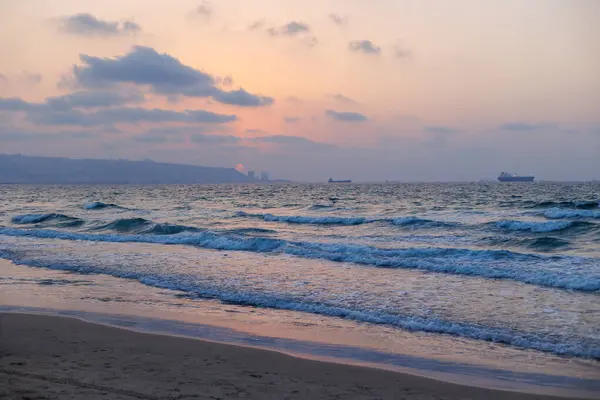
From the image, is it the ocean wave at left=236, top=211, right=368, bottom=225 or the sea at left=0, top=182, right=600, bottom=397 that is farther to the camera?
the ocean wave at left=236, top=211, right=368, bottom=225

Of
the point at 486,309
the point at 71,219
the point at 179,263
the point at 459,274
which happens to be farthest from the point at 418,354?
the point at 71,219

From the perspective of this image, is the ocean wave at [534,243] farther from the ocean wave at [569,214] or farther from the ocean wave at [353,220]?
the ocean wave at [569,214]

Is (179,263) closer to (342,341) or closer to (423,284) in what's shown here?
(423,284)

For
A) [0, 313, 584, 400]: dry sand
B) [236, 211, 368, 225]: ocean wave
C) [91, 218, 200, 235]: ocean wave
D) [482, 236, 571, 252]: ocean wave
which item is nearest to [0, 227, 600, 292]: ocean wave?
[482, 236, 571, 252]: ocean wave

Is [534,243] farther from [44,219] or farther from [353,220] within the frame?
[44,219]

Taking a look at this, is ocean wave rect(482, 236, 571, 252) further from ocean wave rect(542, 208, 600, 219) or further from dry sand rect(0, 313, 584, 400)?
dry sand rect(0, 313, 584, 400)

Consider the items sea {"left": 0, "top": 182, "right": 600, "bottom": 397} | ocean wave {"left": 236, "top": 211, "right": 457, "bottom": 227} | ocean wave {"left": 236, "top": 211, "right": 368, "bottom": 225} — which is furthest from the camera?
ocean wave {"left": 236, "top": 211, "right": 368, "bottom": 225}

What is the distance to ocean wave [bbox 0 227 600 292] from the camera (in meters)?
14.0

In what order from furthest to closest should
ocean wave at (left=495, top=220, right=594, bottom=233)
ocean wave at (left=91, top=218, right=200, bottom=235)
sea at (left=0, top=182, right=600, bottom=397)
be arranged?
ocean wave at (left=91, top=218, right=200, bottom=235)
ocean wave at (left=495, top=220, right=594, bottom=233)
sea at (left=0, top=182, right=600, bottom=397)

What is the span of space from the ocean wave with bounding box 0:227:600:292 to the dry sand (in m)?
8.50

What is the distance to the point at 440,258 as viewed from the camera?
1781cm

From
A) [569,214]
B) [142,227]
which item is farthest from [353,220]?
[569,214]

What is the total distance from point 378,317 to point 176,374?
15.1 ft

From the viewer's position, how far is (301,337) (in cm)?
866
